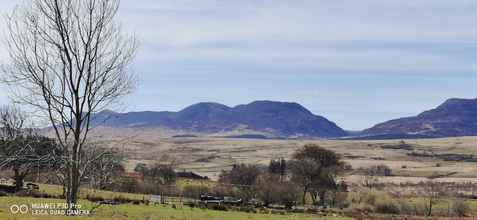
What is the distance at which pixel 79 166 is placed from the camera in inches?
1030

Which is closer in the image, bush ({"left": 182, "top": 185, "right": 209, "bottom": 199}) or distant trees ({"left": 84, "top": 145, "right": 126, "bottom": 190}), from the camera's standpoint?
distant trees ({"left": 84, "top": 145, "right": 126, "bottom": 190})

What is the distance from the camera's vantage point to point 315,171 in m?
96.4

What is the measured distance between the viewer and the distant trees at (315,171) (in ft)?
308

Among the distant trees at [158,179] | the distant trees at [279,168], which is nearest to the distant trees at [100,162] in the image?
the distant trees at [158,179]

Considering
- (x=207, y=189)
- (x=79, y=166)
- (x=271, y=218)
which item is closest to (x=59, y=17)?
(x=79, y=166)

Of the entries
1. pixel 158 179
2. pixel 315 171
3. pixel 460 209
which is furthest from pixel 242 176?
pixel 460 209

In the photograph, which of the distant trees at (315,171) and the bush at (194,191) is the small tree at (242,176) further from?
the bush at (194,191)

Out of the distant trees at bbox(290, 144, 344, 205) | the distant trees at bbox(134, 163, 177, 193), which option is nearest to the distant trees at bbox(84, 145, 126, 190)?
the distant trees at bbox(134, 163, 177, 193)

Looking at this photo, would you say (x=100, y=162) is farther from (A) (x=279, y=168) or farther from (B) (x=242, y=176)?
(A) (x=279, y=168)

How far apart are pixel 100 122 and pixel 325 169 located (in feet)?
242

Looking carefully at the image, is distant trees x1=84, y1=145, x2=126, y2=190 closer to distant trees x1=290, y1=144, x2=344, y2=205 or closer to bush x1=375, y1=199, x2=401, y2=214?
bush x1=375, y1=199, x2=401, y2=214

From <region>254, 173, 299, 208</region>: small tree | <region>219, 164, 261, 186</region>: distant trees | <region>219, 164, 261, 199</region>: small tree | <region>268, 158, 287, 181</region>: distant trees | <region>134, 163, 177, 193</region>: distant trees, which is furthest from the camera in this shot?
<region>268, 158, 287, 181</region>: distant trees

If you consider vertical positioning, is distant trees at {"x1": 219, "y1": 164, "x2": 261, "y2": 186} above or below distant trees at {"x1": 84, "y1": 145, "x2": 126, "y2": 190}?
below

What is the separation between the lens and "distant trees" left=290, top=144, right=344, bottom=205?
94.0 metres
